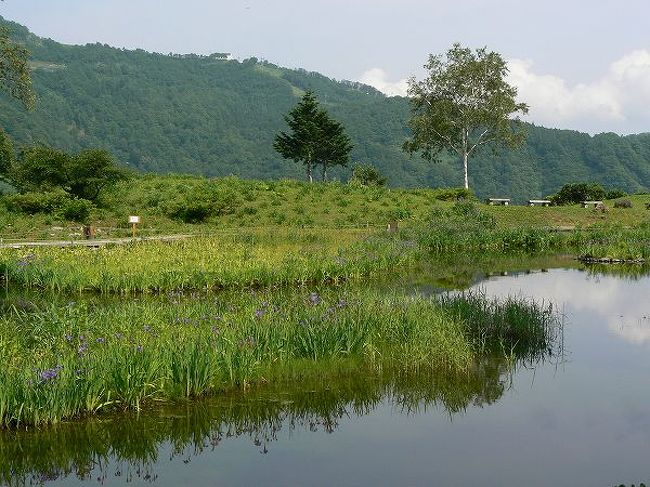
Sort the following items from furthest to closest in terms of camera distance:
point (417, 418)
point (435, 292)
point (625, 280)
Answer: point (625, 280) < point (435, 292) < point (417, 418)

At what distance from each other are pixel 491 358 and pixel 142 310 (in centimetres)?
654

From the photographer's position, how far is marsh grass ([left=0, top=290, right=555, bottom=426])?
30.9 ft

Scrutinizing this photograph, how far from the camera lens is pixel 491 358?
43.7 ft

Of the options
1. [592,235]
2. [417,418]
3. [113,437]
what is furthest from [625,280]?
[113,437]

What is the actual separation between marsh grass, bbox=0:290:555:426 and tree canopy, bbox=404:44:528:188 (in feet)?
156

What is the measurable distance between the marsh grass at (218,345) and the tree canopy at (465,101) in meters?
47.5

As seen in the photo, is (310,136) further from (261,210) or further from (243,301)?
(243,301)

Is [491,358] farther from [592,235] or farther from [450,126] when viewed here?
[450,126]

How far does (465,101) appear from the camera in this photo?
62781 mm

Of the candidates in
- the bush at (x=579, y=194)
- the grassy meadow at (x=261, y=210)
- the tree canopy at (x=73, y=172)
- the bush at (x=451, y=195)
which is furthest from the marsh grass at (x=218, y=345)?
the bush at (x=579, y=194)

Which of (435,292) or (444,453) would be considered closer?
(444,453)

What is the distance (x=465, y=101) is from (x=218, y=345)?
55.1 metres

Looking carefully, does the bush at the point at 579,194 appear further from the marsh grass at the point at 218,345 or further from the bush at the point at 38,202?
the marsh grass at the point at 218,345

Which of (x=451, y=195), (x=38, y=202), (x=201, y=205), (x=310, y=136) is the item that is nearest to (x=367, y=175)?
(x=310, y=136)
